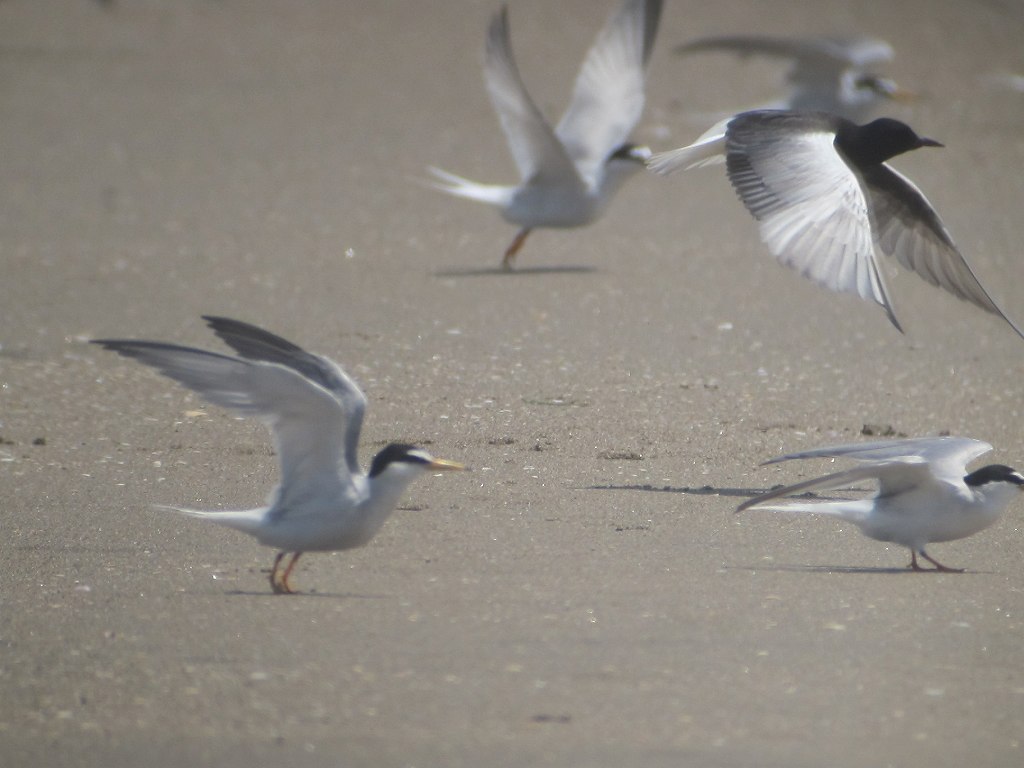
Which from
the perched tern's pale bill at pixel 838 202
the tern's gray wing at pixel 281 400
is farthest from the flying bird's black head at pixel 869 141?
the tern's gray wing at pixel 281 400

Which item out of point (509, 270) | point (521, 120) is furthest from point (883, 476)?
point (509, 270)

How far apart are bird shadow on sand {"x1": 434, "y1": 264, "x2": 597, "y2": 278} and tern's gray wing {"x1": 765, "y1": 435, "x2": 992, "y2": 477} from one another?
217 inches

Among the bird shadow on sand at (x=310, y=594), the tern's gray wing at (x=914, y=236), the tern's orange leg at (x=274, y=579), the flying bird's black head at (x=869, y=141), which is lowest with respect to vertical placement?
the bird shadow on sand at (x=310, y=594)

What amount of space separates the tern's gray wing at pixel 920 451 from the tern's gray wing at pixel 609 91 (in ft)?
19.0

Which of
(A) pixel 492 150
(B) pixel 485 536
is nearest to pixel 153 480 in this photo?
(B) pixel 485 536

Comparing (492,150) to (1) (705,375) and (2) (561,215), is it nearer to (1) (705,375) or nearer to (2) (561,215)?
(2) (561,215)

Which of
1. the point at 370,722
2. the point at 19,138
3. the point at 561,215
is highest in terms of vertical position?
the point at 370,722

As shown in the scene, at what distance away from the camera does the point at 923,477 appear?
5.52 metres

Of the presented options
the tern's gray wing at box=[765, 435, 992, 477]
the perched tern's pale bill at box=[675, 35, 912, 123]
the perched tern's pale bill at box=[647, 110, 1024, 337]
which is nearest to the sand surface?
the tern's gray wing at box=[765, 435, 992, 477]

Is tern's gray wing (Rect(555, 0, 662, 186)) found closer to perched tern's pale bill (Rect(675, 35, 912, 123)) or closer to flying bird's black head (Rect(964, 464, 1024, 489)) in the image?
perched tern's pale bill (Rect(675, 35, 912, 123))

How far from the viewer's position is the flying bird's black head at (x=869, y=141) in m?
7.46

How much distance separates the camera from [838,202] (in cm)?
679

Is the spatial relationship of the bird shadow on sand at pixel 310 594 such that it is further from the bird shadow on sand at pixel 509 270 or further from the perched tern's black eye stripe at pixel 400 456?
the bird shadow on sand at pixel 509 270

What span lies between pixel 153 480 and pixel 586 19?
1552 cm
